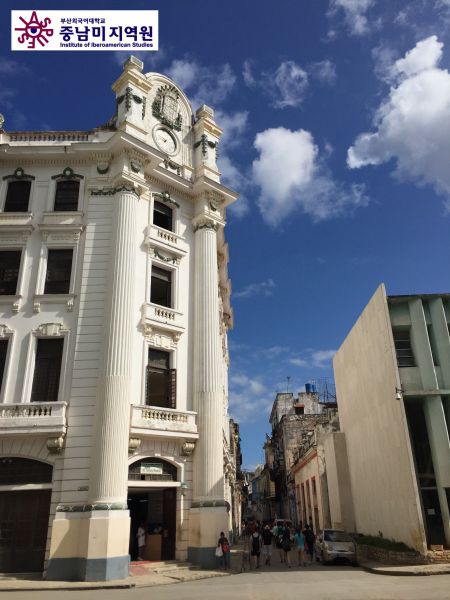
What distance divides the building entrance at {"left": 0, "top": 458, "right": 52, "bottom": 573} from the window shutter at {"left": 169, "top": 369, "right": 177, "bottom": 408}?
5.08 m

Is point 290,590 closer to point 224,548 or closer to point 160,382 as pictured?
point 224,548

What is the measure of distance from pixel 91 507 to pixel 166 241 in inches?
449

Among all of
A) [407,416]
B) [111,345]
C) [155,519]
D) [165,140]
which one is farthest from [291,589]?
[165,140]

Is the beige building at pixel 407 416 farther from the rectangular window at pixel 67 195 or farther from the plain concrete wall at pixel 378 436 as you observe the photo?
the rectangular window at pixel 67 195

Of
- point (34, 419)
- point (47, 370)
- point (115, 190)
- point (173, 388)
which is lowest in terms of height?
point (34, 419)

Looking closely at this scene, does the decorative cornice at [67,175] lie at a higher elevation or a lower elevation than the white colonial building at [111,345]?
higher

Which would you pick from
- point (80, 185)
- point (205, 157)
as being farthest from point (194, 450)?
point (205, 157)

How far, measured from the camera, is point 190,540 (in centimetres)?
1789

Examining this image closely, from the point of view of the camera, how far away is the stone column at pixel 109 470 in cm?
1518

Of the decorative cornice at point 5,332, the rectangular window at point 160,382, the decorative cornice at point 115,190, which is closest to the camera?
the decorative cornice at point 5,332

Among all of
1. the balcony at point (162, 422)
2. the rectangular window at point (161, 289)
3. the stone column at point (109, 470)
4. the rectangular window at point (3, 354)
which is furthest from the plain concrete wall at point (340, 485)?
the rectangular window at point (3, 354)

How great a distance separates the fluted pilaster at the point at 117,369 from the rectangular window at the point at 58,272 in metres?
1.98

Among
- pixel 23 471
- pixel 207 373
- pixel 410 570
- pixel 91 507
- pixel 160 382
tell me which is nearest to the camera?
pixel 410 570

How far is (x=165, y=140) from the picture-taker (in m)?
23.6
